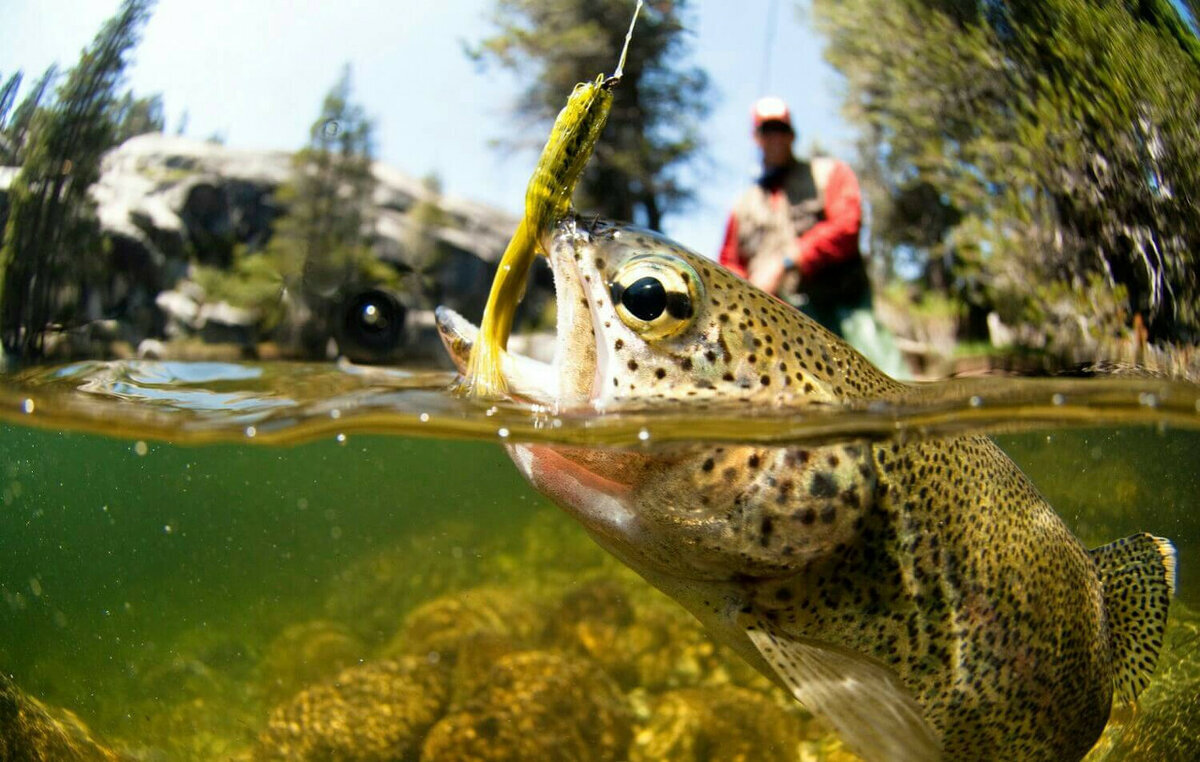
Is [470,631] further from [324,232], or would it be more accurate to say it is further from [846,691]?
[846,691]

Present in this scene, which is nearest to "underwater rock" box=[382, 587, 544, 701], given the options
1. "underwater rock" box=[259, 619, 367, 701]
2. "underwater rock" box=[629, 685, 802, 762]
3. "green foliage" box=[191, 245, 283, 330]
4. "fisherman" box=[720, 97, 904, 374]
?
"underwater rock" box=[259, 619, 367, 701]

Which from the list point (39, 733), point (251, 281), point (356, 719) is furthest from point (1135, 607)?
point (251, 281)

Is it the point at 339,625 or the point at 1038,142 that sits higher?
the point at 1038,142

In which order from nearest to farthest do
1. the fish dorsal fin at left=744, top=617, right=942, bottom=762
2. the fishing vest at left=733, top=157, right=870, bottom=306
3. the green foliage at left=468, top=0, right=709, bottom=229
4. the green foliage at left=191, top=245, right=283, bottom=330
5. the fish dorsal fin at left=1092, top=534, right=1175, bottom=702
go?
1. the fish dorsal fin at left=744, top=617, right=942, bottom=762
2. the fish dorsal fin at left=1092, top=534, right=1175, bottom=702
3. the green foliage at left=468, top=0, right=709, bottom=229
4. the fishing vest at left=733, top=157, right=870, bottom=306
5. the green foliage at left=191, top=245, right=283, bottom=330

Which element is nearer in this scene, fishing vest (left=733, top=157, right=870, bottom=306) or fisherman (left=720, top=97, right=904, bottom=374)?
fisherman (left=720, top=97, right=904, bottom=374)

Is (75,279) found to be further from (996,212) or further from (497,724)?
(996,212)

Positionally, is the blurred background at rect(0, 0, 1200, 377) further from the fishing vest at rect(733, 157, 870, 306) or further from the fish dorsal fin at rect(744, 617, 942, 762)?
the fish dorsal fin at rect(744, 617, 942, 762)

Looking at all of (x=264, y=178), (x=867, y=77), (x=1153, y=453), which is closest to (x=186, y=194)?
(x=264, y=178)
